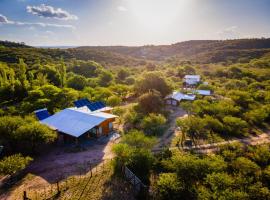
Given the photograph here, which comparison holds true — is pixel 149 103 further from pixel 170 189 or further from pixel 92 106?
pixel 170 189

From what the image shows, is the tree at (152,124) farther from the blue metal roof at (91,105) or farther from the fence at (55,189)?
the fence at (55,189)

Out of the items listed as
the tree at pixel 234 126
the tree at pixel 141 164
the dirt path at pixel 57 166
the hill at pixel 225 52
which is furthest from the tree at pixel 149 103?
the hill at pixel 225 52

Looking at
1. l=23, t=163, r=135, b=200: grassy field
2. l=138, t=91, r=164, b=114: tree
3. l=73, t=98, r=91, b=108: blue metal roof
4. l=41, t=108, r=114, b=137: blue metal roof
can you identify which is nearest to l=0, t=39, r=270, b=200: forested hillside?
l=138, t=91, r=164, b=114: tree

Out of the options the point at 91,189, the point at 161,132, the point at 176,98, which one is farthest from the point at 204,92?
the point at 91,189

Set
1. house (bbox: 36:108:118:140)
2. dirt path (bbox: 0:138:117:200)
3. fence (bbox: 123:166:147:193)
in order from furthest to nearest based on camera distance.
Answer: house (bbox: 36:108:118:140) → dirt path (bbox: 0:138:117:200) → fence (bbox: 123:166:147:193)

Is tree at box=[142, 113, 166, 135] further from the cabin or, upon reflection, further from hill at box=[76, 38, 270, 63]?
hill at box=[76, 38, 270, 63]

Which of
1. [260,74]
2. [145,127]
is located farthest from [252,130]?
[260,74]

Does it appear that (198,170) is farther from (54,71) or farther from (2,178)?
(54,71)
